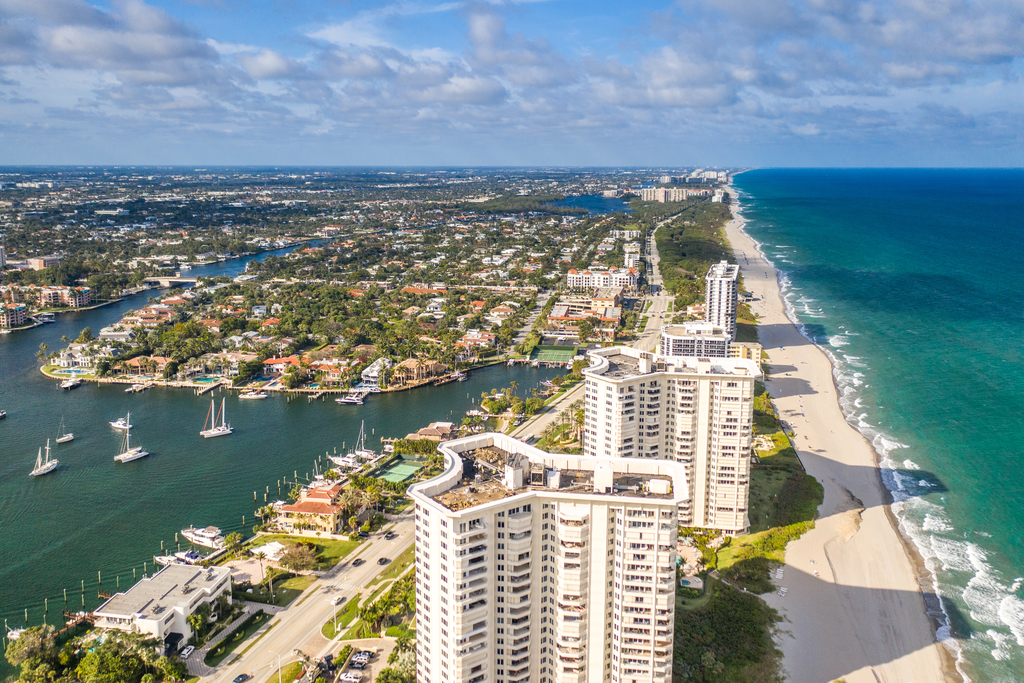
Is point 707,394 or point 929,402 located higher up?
point 707,394

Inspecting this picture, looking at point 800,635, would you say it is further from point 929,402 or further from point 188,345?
point 188,345

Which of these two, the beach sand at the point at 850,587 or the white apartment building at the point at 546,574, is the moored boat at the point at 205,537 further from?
the beach sand at the point at 850,587

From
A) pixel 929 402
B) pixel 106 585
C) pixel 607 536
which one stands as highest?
pixel 607 536

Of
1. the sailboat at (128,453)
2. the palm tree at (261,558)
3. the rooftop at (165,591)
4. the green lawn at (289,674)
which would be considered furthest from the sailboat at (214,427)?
the green lawn at (289,674)

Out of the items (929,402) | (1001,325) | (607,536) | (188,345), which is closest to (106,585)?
(607,536)

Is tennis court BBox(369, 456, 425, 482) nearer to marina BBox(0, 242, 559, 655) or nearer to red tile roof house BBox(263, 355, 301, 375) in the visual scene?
marina BBox(0, 242, 559, 655)

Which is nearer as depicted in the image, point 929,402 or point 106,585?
point 106,585
